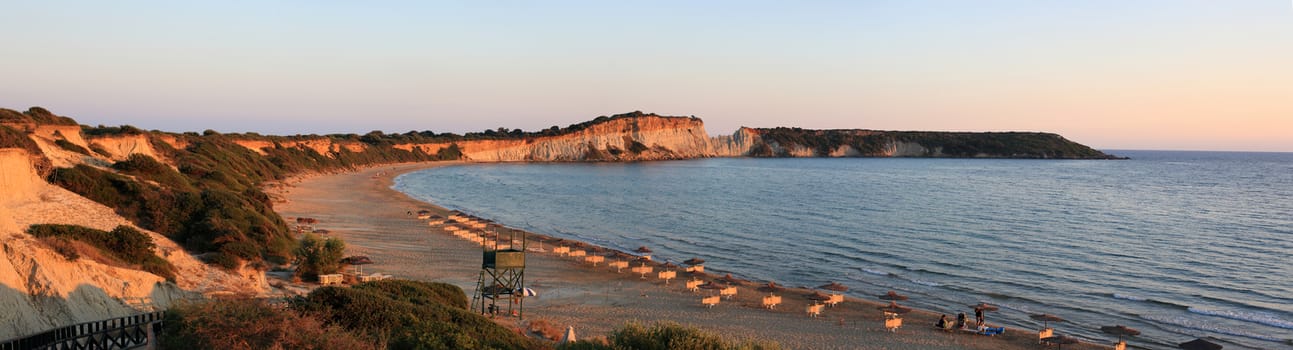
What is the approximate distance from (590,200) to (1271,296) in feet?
149

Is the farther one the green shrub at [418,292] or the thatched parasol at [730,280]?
the thatched parasol at [730,280]

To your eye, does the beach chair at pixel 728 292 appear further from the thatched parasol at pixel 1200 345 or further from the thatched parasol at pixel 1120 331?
the thatched parasol at pixel 1200 345

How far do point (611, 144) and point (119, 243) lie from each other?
144 metres

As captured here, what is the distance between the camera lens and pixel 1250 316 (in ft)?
71.0

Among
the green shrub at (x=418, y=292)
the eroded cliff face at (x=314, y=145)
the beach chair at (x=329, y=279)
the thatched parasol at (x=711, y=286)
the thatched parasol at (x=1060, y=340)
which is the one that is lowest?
the thatched parasol at (x=1060, y=340)

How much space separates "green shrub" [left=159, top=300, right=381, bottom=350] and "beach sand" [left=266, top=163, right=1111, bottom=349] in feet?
22.8

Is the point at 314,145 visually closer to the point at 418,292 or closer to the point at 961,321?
the point at 418,292

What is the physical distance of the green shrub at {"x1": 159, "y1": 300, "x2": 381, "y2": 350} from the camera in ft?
35.1

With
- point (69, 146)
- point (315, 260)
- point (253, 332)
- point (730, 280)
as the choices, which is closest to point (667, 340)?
point (253, 332)

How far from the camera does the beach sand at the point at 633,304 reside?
18953 mm

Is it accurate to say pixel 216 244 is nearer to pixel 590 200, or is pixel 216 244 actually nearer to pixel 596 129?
pixel 590 200

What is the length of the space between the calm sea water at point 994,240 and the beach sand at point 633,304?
2.88m

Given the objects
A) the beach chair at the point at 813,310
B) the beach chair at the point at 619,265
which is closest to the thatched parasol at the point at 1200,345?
the beach chair at the point at 813,310

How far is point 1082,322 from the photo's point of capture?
2122cm
